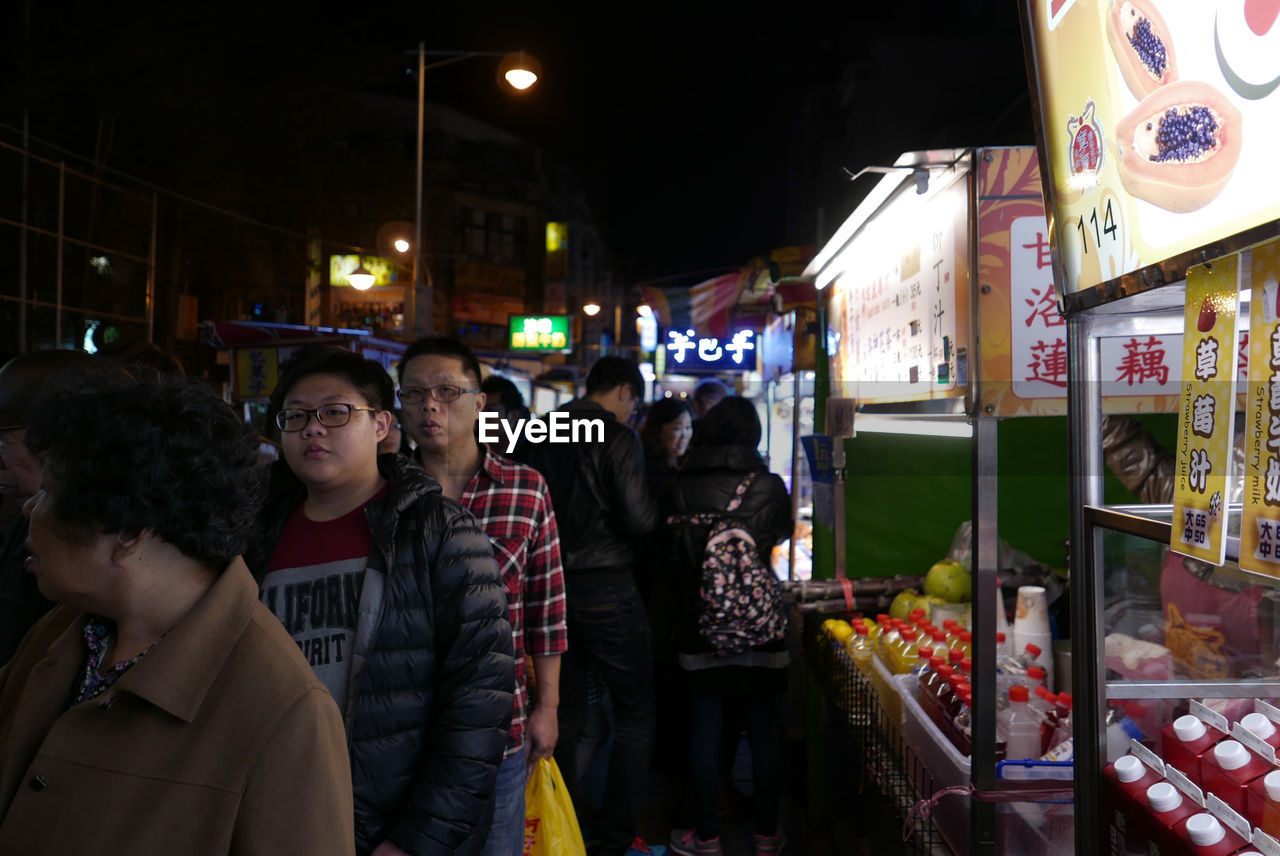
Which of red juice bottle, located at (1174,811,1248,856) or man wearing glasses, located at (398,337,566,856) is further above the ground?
man wearing glasses, located at (398,337,566,856)

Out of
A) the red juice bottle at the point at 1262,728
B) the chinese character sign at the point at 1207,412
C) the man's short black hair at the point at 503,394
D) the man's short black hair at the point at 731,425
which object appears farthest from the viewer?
the man's short black hair at the point at 503,394

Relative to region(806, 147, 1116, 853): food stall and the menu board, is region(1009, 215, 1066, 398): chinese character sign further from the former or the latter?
the menu board

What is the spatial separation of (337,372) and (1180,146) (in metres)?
2.08

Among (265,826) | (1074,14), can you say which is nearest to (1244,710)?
(1074,14)

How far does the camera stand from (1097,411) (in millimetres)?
1617

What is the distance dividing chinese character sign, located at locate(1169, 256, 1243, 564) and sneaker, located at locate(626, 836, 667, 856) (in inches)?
137

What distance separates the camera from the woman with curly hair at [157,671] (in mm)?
1251

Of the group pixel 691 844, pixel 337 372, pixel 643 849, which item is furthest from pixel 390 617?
pixel 691 844

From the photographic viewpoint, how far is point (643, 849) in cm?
407

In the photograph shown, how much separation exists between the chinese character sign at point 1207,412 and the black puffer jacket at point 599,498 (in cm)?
286

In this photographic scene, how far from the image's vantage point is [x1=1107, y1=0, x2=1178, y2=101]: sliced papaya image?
120 cm

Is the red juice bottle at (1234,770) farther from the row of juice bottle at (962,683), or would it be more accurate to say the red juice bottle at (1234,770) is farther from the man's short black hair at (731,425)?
the man's short black hair at (731,425)

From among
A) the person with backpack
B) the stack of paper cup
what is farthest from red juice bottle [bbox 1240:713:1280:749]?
the person with backpack

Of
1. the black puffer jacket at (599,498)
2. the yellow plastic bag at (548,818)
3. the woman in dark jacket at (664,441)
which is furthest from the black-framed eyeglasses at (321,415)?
the woman in dark jacket at (664,441)
